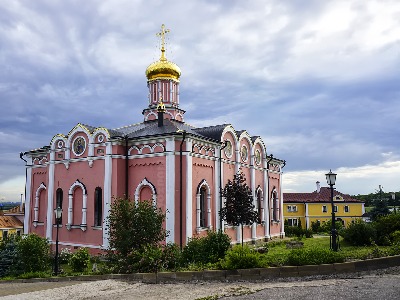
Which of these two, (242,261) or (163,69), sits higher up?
(163,69)

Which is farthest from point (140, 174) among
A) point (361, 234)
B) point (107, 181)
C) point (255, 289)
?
point (255, 289)

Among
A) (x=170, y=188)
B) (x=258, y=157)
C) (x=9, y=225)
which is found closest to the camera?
(x=170, y=188)

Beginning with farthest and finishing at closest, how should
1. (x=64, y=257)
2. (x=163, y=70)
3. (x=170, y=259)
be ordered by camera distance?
1. (x=163, y=70)
2. (x=64, y=257)
3. (x=170, y=259)

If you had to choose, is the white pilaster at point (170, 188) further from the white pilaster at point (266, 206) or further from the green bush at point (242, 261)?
the white pilaster at point (266, 206)

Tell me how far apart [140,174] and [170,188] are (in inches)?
83.3

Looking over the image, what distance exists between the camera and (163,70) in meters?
24.8

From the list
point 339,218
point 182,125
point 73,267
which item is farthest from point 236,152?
point 339,218

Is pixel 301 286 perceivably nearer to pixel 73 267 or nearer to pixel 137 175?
pixel 73 267

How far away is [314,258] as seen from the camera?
10391 mm

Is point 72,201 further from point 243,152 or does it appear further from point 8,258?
point 243,152

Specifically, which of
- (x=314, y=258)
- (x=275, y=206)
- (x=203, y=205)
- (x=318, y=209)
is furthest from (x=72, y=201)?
(x=318, y=209)

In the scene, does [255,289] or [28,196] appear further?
[28,196]

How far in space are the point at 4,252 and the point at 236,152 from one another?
12740 millimetres

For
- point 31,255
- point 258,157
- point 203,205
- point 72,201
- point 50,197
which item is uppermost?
point 258,157
